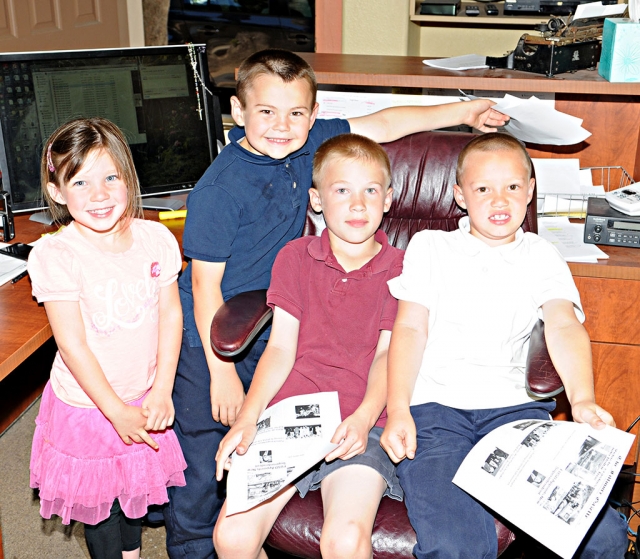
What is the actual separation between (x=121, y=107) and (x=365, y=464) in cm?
118

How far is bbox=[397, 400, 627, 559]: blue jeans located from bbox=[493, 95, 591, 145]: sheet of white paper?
2.55 ft

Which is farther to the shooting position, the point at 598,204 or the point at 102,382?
the point at 598,204

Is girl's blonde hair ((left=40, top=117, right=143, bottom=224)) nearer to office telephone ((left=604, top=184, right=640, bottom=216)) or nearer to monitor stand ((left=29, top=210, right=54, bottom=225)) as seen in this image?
monitor stand ((left=29, top=210, right=54, bottom=225))

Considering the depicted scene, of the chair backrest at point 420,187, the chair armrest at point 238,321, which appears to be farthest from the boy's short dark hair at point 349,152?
the chair armrest at point 238,321

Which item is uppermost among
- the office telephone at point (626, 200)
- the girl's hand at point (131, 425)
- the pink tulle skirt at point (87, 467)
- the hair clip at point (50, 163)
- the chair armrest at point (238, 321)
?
the hair clip at point (50, 163)

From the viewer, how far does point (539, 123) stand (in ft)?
6.59

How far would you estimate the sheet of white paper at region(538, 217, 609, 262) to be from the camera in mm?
→ 1904

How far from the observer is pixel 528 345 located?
1618 millimetres

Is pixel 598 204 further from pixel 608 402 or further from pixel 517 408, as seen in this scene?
pixel 517 408

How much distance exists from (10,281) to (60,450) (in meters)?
0.42

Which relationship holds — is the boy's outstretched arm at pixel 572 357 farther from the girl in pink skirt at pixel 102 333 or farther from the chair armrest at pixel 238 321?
the girl in pink skirt at pixel 102 333

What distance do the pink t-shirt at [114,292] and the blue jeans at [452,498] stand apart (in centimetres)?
59

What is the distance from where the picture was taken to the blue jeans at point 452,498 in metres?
1.34

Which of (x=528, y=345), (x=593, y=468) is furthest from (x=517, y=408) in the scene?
(x=593, y=468)
